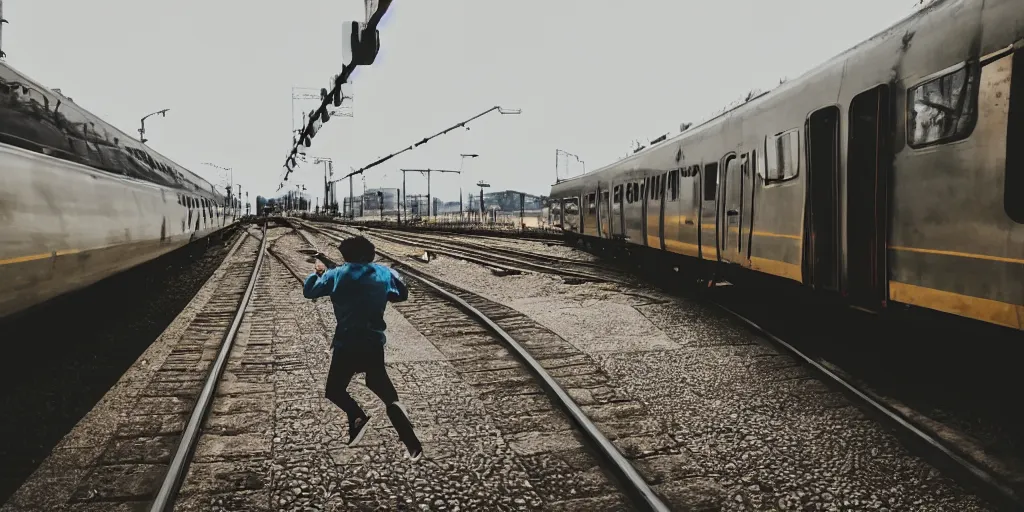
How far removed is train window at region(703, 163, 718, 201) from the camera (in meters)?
10.5

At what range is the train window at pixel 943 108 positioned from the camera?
189 inches

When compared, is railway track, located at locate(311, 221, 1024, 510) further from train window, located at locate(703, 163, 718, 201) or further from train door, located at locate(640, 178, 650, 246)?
train door, located at locate(640, 178, 650, 246)

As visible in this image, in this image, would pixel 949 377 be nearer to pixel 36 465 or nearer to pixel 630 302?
pixel 630 302

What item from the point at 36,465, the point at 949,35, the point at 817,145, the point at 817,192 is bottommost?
the point at 36,465

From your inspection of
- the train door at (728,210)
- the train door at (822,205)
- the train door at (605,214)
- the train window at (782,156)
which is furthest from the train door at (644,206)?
the train door at (822,205)

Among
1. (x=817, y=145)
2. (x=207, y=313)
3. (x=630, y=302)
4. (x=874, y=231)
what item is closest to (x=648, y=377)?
(x=874, y=231)

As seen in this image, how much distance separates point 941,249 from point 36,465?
6469mm

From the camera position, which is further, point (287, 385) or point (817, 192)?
point (817, 192)

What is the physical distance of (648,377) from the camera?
22.0 ft

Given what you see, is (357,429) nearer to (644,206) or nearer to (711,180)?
(711,180)

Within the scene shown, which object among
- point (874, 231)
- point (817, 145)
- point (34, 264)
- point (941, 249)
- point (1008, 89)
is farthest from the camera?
point (817, 145)

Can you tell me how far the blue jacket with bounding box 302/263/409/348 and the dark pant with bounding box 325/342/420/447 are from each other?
0.19ft

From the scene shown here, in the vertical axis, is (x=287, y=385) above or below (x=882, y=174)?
below

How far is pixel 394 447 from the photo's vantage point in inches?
189
